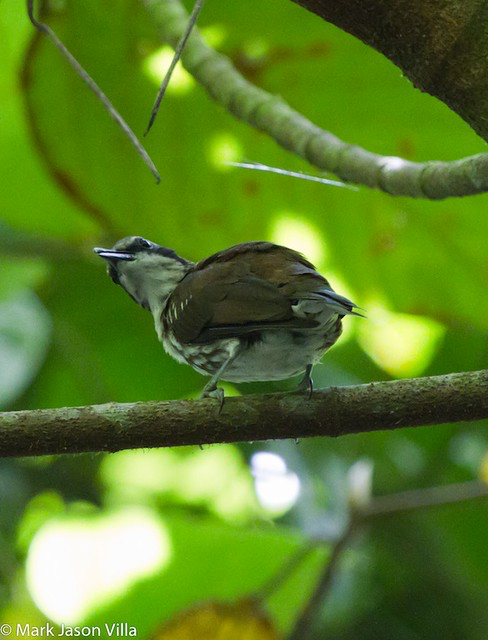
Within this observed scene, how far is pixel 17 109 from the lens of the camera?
3041mm

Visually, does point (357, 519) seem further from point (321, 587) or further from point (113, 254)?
point (113, 254)

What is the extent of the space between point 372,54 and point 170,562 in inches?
70.6

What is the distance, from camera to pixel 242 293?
205cm

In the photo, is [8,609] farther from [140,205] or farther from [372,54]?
[372,54]

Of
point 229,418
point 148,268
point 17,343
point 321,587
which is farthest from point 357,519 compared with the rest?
point 17,343

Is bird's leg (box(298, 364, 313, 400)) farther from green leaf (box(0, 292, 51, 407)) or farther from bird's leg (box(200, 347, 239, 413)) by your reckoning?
green leaf (box(0, 292, 51, 407))

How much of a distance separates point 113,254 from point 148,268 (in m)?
0.14

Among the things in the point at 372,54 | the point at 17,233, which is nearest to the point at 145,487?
the point at 17,233

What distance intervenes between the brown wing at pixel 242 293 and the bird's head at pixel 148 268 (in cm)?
28

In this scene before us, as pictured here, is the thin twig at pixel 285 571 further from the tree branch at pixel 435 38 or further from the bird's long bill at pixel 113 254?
the tree branch at pixel 435 38

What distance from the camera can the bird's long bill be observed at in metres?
2.44

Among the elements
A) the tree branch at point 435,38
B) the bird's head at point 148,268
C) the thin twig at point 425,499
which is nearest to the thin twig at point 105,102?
the tree branch at point 435,38

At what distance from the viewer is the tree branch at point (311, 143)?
1.65 metres

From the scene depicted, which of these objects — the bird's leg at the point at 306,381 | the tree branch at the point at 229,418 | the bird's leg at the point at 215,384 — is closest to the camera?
the tree branch at the point at 229,418
